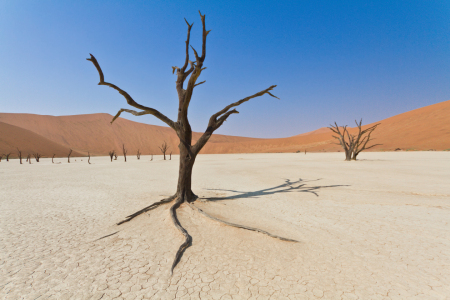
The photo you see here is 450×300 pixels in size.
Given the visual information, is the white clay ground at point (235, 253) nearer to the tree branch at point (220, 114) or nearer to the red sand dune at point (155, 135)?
the tree branch at point (220, 114)

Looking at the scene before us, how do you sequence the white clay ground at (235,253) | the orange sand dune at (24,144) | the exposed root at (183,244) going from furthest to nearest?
1. the orange sand dune at (24,144)
2. the exposed root at (183,244)
3. the white clay ground at (235,253)

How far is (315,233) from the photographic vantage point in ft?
13.1

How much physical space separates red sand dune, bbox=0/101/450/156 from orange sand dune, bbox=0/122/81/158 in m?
0.17

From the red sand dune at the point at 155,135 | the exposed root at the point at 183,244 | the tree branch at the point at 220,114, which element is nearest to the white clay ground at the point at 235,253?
the exposed root at the point at 183,244

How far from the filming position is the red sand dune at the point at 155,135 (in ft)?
155

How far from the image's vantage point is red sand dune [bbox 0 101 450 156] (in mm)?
47219

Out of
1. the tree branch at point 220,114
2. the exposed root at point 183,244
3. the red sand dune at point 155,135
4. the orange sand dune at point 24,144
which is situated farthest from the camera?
the red sand dune at point 155,135

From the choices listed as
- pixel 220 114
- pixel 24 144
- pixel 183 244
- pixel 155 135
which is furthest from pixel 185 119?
pixel 155 135

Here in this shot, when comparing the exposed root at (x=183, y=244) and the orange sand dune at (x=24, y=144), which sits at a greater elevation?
the orange sand dune at (x=24, y=144)

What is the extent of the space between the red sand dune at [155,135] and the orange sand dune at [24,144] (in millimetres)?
173

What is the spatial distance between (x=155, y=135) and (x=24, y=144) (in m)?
48.2

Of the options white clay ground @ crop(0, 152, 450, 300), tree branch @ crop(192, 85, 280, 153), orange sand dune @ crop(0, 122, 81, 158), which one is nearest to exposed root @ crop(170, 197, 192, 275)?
white clay ground @ crop(0, 152, 450, 300)

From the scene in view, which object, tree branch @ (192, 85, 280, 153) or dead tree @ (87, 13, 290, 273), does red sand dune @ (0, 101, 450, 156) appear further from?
dead tree @ (87, 13, 290, 273)

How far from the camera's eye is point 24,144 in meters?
48.2
